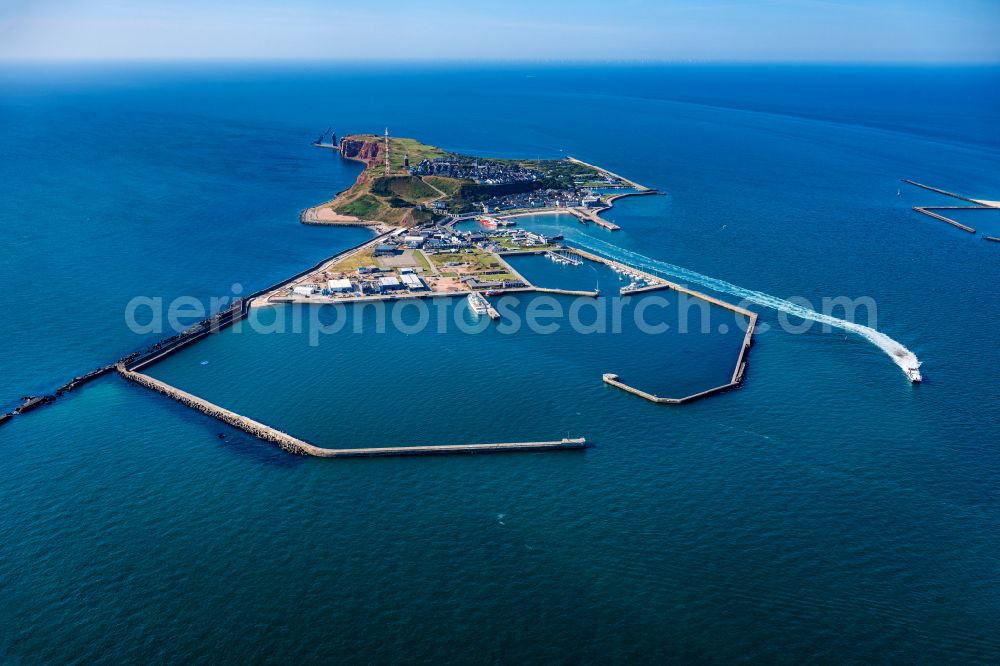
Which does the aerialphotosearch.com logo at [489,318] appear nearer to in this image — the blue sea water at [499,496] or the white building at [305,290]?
the white building at [305,290]

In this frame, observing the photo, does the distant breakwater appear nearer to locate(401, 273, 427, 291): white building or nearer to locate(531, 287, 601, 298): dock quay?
locate(401, 273, 427, 291): white building

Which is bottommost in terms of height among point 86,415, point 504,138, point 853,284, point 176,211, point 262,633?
point 262,633

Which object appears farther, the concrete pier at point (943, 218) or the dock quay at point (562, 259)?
the concrete pier at point (943, 218)

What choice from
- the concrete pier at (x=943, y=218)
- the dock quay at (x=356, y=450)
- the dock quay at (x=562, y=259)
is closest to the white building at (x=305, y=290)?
the dock quay at (x=356, y=450)

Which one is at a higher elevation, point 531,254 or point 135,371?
point 531,254

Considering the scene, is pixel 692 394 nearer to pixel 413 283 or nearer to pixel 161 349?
pixel 413 283

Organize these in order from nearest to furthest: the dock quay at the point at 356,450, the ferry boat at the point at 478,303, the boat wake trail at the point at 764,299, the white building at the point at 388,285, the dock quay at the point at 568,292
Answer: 1. the dock quay at the point at 356,450
2. the boat wake trail at the point at 764,299
3. the ferry boat at the point at 478,303
4. the white building at the point at 388,285
5. the dock quay at the point at 568,292

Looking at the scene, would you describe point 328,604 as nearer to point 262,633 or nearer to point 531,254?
point 262,633

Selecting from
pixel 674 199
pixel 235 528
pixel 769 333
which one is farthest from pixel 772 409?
pixel 674 199
